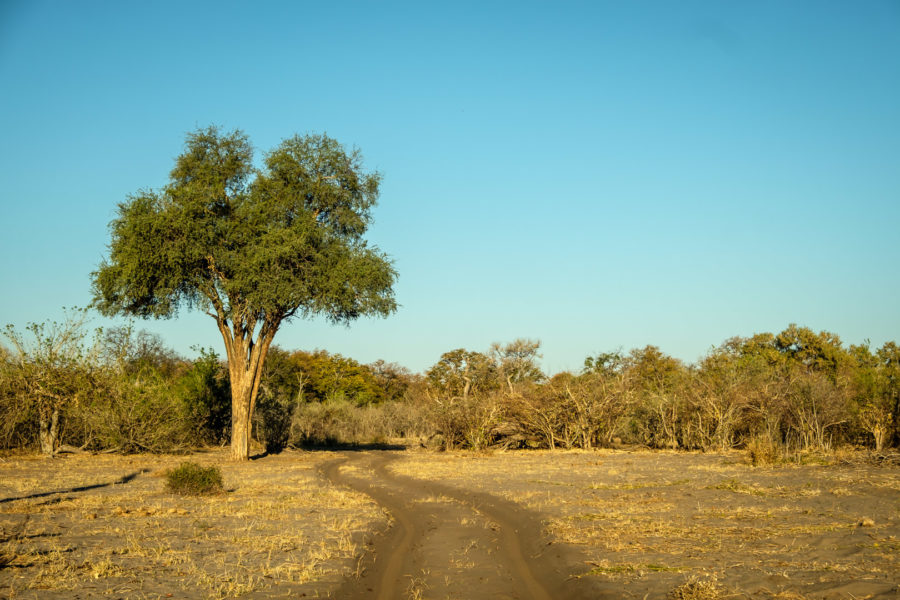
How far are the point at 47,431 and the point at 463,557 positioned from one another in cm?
2429

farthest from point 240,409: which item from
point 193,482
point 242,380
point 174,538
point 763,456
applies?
point 763,456

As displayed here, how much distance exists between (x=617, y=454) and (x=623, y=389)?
12.9 feet

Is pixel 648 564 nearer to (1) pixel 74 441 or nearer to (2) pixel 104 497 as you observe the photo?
(2) pixel 104 497

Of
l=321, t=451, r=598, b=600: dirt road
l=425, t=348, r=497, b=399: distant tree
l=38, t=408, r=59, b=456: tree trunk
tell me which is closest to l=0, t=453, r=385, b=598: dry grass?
l=321, t=451, r=598, b=600: dirt road

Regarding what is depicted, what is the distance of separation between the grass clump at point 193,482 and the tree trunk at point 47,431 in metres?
14.1

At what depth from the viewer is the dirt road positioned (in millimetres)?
7883

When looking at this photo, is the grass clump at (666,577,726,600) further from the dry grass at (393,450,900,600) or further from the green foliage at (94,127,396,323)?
the green foliage at (94,127,396,323)

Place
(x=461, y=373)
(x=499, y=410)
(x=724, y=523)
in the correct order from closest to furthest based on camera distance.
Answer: (x=724, y=523) < (x=499, y=410) < (x=461, y=373)

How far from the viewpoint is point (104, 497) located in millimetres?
14555

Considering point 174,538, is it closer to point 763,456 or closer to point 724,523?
point 724,523

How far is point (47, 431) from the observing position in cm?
2703

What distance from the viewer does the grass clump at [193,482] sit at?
15320mm

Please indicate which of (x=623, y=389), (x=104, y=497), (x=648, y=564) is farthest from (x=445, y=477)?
(x=623, y=389)

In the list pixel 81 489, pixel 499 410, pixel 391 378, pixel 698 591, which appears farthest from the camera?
pixel 391 378
